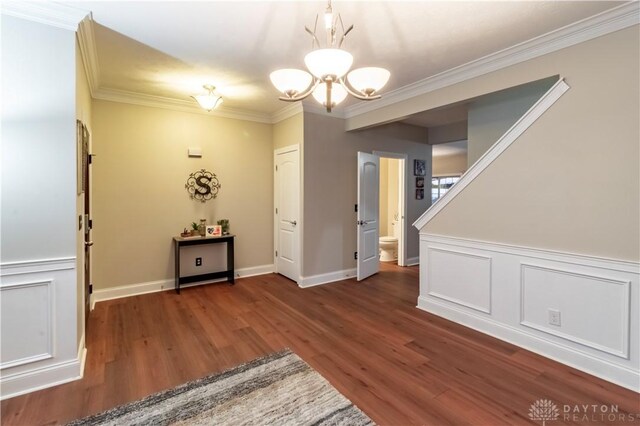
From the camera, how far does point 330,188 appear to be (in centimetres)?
464

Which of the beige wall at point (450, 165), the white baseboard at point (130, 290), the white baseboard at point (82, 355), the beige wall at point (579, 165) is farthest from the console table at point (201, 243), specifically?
the beige wall at point (450, 165)

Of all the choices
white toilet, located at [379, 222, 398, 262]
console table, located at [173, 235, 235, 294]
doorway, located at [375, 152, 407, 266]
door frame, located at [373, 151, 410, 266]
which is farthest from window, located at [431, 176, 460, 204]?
console table, located at [173, 235, 235, 294]

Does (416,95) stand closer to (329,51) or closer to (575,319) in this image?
(329,51)

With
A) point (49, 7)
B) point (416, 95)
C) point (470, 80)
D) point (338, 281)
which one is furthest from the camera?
point (338, 281)

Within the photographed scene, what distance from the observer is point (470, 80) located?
305 centimetres

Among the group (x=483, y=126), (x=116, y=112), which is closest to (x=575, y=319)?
(x=483, y=126)

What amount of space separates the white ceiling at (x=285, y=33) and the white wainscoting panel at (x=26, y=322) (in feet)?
6.46

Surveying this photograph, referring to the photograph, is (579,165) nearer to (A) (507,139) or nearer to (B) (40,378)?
(A) (507,139)

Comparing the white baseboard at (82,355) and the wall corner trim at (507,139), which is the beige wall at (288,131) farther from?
the white baseboard at (82,355)

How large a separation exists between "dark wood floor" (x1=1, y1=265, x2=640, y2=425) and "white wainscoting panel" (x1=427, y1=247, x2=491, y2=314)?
0.28 meters

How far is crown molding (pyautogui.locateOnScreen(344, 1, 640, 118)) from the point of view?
6.95 feet

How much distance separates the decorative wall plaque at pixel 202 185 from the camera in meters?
4.42

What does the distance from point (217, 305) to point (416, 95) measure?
3417 millimetres

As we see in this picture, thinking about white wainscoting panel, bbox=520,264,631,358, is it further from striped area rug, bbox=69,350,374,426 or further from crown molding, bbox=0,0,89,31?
crown molding, bbox=0,0,89,31
